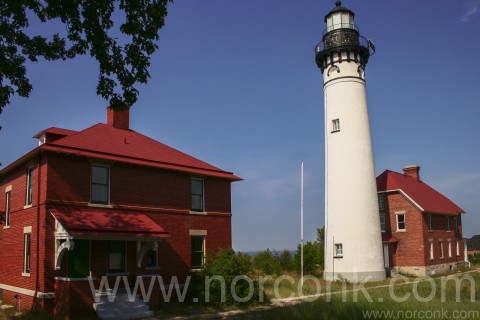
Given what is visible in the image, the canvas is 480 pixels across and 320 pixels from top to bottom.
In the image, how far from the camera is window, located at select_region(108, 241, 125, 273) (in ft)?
61.9

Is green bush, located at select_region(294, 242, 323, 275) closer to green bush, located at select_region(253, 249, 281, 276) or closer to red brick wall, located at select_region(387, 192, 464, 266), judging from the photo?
green bush, located at select_region(253, 249, 281, 276)

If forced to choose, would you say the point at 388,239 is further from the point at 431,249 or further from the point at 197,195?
the point at 197,195

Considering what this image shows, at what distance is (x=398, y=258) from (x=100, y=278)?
24.4 meters

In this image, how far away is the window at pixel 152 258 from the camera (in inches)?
797

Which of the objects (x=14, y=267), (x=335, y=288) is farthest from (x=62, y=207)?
(x=335, y=288)

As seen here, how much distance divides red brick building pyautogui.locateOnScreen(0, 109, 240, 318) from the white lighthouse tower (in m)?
8.33

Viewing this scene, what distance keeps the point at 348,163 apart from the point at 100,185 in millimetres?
15705

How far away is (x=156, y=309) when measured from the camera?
18.3 metres

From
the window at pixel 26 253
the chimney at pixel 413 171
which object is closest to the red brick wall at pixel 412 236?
the chimney at pixel 413 171

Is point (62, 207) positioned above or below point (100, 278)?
above

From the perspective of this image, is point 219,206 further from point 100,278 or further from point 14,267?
point 14,267

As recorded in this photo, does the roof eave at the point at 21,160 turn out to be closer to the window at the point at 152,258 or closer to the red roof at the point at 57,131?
the red roof at the point at 57,131

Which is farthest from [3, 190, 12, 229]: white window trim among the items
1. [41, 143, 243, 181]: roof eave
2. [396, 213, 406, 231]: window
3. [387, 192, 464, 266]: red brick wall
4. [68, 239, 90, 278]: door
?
[396, 213, 406, 231]: window

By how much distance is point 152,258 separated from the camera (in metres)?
20.4
